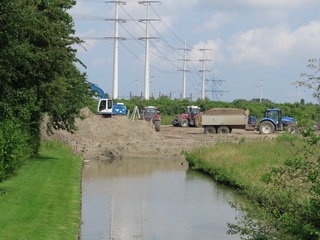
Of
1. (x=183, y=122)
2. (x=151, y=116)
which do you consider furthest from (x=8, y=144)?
(x=183, y=122)

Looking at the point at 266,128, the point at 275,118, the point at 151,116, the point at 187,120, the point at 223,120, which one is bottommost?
the point at 266,128

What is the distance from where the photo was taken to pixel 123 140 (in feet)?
184

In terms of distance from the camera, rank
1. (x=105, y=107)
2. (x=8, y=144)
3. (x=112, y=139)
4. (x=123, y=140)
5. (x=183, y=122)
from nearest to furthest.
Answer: (x=8, y=144) < (x=123, y=140) < (x=112, y=139) < (x=105, y=107) < (x=183, y=122)

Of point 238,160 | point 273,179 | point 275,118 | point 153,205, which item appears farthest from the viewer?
point 275,118

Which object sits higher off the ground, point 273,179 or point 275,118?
point 275,118

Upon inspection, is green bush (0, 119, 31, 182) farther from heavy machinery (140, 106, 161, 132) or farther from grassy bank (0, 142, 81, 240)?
heavy machinery (140, 106, 161, 132)

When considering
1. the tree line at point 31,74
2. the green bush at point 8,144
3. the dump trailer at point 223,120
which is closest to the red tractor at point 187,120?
the dump trailer at point 223,120

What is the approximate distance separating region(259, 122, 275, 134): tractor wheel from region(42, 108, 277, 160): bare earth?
5.35 m

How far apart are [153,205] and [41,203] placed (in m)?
6.29

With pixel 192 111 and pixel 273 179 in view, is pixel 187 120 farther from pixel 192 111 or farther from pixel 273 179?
pixel 273 179

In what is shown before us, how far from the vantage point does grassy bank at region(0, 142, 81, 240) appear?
16.5 meters

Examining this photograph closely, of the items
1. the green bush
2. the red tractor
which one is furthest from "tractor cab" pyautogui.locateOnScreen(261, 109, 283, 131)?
the green bush

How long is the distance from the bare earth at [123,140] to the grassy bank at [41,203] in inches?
686

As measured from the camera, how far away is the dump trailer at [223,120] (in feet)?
220
